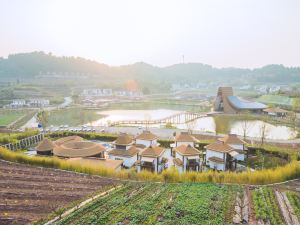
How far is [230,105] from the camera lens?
39.7 metres

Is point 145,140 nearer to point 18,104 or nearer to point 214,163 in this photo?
point 214,163

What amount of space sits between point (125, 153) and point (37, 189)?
7.19 meters

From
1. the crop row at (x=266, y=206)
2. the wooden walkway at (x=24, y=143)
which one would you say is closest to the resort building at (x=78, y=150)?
the wooden walkway at (x=24, y=143)

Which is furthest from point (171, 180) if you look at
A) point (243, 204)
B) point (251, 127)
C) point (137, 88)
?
point (137, 88)

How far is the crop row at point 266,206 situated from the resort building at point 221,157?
18.4ft

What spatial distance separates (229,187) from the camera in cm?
786

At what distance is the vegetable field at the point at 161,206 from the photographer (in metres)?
5.74

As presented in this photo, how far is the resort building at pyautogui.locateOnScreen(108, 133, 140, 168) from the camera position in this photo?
14.2 m

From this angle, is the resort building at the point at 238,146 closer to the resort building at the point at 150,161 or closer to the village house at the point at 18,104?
the resort building at the point at 150,161

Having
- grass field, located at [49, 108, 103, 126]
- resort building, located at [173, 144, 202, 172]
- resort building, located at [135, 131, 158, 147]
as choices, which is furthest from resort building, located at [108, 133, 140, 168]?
grass field, located at [49, 108, 103, 126]

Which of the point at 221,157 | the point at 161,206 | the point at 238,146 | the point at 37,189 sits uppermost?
the point at 37,189

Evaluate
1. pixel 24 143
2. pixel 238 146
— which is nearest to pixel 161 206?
pixel 238 146

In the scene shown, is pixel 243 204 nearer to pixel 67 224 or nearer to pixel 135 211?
pixel 135 211

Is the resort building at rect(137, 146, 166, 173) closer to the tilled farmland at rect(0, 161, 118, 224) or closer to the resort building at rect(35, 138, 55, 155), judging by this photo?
the tilled farmland at rect(0, 161, 118, 224)
